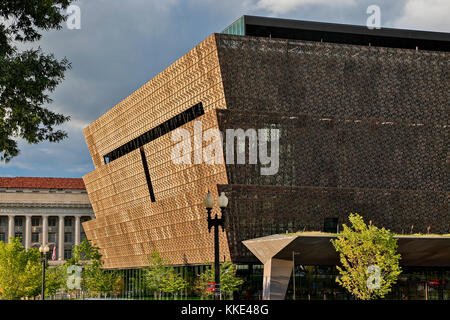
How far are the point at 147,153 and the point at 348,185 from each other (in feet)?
88.3

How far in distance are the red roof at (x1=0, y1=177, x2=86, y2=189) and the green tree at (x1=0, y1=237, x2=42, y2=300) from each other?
61.4 m

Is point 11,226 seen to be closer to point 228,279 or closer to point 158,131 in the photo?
point 158,131

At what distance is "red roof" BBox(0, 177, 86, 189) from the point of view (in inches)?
5969

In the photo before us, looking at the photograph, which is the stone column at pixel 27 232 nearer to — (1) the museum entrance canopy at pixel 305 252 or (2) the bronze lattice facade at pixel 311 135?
(2) the bronze lattice facade at pixel 311 135

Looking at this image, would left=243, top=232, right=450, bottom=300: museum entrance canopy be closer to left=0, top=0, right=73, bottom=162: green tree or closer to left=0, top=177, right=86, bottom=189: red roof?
left=0, top=0, right=73, bottom=162: green tree

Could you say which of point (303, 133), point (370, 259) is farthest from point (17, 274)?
point (370, 259)

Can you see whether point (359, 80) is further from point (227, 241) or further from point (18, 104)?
point (18, 104)

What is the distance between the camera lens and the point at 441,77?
3002 inches

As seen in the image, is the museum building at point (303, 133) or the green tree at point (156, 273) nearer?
the museum building at point (303, 133)

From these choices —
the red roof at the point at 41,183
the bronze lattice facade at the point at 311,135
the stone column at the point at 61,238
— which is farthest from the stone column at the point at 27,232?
the bronze lattice facade at the point at 311,135

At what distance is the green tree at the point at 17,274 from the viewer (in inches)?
3489

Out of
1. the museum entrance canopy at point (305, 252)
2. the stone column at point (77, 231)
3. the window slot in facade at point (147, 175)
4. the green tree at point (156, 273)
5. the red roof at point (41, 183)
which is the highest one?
the red roof at point (41, 183)

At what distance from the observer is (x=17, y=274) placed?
8981 centimetres

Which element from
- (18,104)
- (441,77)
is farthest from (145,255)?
(18,104)
